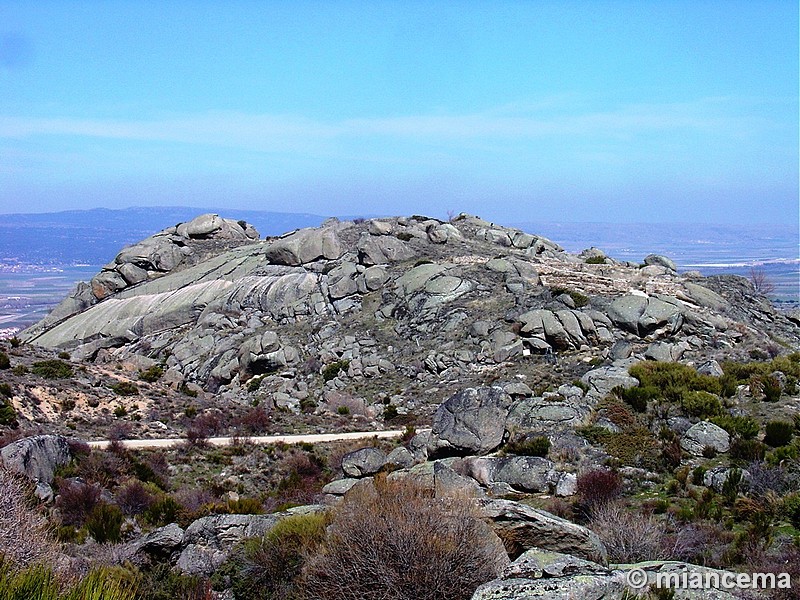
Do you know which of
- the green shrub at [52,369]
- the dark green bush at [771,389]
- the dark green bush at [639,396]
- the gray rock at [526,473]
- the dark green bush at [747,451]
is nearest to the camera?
the gray rock at [526,473]

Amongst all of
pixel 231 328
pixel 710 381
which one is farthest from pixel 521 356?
pixel 231 328

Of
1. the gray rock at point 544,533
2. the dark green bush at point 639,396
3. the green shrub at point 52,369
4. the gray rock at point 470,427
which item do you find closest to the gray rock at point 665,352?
the dark green bush at point 639,396

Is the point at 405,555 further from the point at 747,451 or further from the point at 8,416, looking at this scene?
the point at 8,416

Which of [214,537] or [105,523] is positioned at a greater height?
[214,537]

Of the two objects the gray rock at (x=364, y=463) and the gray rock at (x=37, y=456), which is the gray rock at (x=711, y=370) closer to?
the gray rock at (x=364, y=463)

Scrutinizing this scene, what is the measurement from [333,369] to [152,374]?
11711 mm

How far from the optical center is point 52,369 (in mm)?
36281

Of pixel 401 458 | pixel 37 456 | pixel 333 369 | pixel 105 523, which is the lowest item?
pixel 333 369

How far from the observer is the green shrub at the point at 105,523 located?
1694cm

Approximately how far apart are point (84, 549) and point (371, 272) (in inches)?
1472

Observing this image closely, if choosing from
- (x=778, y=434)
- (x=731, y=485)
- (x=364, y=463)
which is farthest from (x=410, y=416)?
(x=731, y=485)

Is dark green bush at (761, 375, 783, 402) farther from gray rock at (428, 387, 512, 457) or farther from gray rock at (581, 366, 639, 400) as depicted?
gray rock at (428, 387, 512, 457)

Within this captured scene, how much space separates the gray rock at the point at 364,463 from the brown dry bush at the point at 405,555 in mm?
12167

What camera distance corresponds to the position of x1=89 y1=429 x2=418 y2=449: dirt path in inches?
1122
